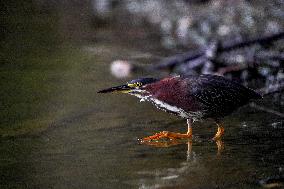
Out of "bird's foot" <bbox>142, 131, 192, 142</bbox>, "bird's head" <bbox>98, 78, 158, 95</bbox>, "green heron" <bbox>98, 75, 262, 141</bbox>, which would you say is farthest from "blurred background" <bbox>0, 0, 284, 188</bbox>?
"bird's head" <bbox>98, 78, 158, 95</bbox>

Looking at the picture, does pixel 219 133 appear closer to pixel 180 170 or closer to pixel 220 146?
pixel 220 146

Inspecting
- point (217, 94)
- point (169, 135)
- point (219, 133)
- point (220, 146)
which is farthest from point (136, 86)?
point (220, 146)

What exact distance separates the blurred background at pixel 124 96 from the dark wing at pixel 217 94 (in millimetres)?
319

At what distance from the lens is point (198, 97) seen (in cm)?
724

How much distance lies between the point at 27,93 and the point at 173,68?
7.18 ft

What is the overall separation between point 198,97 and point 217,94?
0.20 metres

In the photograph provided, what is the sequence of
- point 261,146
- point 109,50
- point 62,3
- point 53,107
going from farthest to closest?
point 62,3
point 109,50
point 53,107
point 261,146

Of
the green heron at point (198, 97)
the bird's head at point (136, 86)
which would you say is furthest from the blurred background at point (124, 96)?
the bird's head at point (136, 86)

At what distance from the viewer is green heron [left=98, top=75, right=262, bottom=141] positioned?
7.25 metres

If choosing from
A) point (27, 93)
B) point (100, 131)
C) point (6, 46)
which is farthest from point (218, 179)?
point (6, 46)

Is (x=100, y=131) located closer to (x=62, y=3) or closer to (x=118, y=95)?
(x=118, y=95)

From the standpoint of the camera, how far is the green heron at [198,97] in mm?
7246

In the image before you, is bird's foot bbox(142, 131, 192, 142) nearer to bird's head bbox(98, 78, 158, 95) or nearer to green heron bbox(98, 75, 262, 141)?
green heron bbox(98, 75, 262, 141)

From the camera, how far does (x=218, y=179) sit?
19.1 feet
